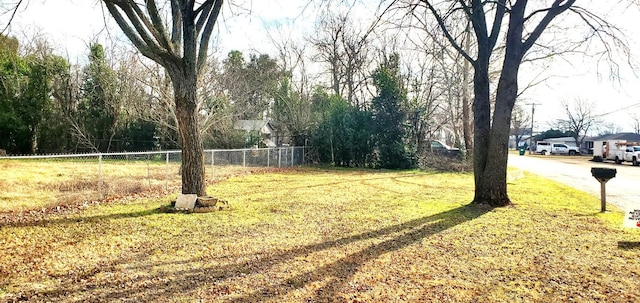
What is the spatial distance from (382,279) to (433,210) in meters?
4.21

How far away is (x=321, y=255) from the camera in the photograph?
4480mm

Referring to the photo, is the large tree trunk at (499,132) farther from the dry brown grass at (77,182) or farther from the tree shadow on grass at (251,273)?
the dry brown grass at (77,182)

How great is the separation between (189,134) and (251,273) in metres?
4.30

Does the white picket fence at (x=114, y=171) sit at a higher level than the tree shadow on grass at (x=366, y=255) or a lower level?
Result: higher

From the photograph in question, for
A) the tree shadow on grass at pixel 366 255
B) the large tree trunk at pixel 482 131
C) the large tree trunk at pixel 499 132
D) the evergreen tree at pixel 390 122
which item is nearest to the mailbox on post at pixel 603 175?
the large tree trunk at pixel 499 132

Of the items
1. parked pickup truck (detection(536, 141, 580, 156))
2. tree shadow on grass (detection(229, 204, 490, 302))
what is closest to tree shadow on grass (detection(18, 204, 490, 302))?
tree shadow on grass (detection(229, 204, 490, 302))

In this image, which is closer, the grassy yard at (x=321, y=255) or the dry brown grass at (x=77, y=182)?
the grassy yard at (x=321, y=255)

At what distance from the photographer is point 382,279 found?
3719 mm

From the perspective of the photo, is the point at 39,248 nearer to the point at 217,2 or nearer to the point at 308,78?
the point at 217,2

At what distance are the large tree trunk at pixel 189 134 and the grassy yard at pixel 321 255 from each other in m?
0.84

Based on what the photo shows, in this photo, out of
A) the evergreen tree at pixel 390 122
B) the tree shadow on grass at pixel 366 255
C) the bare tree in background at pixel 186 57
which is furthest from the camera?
the evergreen tree at pixel 390 122

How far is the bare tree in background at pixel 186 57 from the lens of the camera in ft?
22.6

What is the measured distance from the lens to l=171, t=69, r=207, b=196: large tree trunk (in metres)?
7.25

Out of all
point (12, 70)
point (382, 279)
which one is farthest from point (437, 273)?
point (12, 70)
